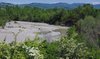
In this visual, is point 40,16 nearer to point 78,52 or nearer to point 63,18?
point 63,18

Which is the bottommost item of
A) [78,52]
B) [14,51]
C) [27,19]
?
[27,19]

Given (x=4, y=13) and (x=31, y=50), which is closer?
(x=31, y=50)

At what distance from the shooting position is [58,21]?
8475cm

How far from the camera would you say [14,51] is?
28.5 ft

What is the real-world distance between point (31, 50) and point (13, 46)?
717 millimetres

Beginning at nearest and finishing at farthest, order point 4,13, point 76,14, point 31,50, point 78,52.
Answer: point 31,50 → point 78,52 → point 76,14 → point 4,13

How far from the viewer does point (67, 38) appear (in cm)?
1555

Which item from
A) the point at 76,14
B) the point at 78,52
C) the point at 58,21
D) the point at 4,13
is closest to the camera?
the point at 78,52

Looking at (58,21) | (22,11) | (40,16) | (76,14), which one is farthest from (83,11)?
(22,11)

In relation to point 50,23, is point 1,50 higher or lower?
higher

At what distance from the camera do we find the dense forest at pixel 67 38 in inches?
347

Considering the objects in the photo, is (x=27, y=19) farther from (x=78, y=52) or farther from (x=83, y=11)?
(x=78, y=52)

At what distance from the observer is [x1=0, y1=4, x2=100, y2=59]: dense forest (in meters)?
8.80

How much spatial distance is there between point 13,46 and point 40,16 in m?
81.2
